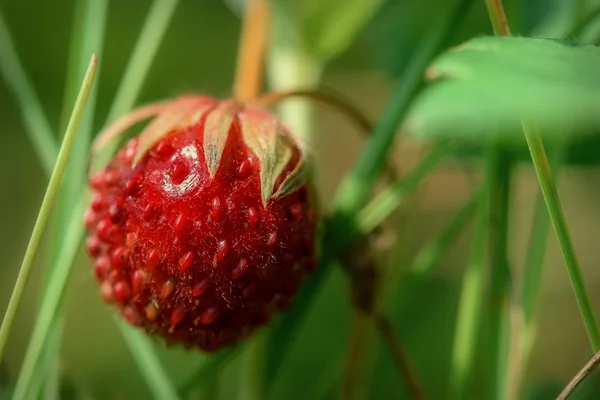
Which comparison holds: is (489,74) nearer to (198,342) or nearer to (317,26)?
(198,342)

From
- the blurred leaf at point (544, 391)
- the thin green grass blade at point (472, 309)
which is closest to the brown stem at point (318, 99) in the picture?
the thin green grass blade at point (472, 309)

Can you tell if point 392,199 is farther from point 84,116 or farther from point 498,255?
point 84,116

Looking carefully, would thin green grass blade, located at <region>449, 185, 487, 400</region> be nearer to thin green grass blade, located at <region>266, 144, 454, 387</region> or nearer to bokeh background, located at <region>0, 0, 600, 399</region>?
thin green grass blade, located at <region>266, 144, 454, 387</region>

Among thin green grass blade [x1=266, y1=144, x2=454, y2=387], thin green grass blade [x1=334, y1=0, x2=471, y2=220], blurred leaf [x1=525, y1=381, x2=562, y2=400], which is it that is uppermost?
thin green grass blade [x1=334, y1=0, x2=471, y2=220]

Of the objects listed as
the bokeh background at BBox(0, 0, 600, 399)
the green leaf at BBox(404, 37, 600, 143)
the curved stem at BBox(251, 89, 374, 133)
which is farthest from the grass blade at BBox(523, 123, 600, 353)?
the bokeh background at BBox(0, 0, 600, 399)

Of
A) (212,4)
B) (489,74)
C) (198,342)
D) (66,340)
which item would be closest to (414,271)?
(198,342)

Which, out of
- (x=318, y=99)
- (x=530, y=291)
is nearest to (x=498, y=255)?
(x=530, y=291)

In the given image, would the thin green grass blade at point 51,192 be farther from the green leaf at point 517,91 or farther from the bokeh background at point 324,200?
the bokeh background at point 324,200
